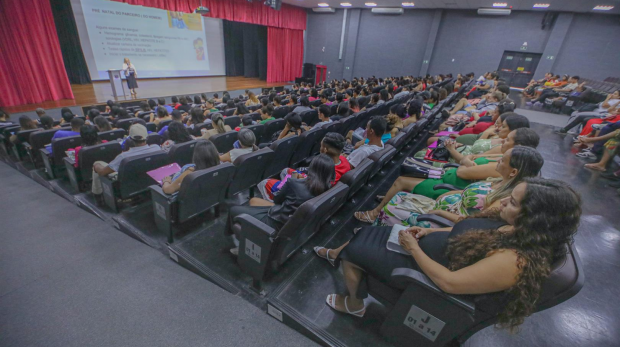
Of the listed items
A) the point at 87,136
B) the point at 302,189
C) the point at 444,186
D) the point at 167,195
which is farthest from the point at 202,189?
the point at 444,186

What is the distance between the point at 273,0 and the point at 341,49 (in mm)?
6830

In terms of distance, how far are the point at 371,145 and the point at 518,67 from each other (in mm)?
12983

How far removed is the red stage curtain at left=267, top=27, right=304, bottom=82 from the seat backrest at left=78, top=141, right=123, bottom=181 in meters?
12.5

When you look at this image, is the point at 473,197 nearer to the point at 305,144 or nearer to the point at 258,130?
the point at 305,144

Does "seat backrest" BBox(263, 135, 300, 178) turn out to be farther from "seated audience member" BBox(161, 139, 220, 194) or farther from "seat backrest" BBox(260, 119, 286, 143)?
"seat backrest" BBox(260, 119, 286, 143)

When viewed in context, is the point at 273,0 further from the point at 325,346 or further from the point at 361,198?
the point at 325,346

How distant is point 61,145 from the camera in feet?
9.23

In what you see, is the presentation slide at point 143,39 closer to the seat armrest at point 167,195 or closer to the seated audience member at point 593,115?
the seat armrest at point 167,195

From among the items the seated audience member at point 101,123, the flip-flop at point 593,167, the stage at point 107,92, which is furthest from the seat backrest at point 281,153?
the stage at point 107,92

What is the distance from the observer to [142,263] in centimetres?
177

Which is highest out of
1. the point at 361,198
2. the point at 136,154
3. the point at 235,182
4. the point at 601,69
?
the point at 601,69

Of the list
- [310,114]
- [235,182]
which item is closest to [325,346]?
[235,182]

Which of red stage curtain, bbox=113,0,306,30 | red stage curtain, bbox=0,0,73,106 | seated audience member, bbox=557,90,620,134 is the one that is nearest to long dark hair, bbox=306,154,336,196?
seated audience member, bbox=557,90,620,134

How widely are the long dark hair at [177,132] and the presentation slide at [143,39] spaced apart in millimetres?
8961
